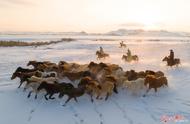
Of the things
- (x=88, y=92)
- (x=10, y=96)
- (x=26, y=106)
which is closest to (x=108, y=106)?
(x=88, y=92)

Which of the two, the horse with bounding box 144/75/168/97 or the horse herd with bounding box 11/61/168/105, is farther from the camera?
the horse with bounding box 144/75/168/97

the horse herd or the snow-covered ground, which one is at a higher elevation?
the horse herd

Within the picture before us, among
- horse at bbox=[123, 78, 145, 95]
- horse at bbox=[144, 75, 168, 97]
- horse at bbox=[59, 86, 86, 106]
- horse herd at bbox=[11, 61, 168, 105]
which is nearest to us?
horse at bbox=[59, 86, 86, 106]

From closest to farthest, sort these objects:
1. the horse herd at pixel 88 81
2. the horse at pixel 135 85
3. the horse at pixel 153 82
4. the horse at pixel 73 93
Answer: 1. the horse at pixel 73 93
2. the horse herd at pixel 88 81
3. the horse at pixel 135 85
4. the horse at pixel 153 82

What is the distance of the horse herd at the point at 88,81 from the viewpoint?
11375 millimetres

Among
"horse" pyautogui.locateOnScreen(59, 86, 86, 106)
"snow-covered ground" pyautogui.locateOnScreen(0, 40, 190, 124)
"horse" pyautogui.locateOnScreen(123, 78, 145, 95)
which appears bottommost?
"snow-covered ground" pyautogui.locateOnScreen(0, 40, 190, 124)

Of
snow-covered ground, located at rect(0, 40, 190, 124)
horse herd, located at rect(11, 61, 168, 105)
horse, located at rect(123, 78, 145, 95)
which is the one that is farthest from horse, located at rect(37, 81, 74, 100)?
horse, located at rect(123, 78, 145, 95)

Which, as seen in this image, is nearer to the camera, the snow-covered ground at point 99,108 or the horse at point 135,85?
the snow-covered ground at point 99,108

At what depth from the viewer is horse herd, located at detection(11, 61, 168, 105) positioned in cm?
1138

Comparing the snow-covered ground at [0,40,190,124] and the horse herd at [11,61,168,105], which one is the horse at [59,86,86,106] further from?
the snow-covered ground at [0,40,190,124]

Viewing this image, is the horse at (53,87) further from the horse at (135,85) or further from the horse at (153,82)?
the horse at (153,82)

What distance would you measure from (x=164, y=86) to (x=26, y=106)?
16.4 ft

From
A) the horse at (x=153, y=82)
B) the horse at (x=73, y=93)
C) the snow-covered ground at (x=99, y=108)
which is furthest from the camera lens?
the horse at (x=153, y=82)

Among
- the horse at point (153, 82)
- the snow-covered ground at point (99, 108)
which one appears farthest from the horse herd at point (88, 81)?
the snow-covered ground at point (99, 108)
